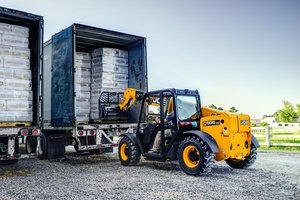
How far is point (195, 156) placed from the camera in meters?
7.36

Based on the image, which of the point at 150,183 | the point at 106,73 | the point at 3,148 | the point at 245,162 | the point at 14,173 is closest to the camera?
the point at 150,183

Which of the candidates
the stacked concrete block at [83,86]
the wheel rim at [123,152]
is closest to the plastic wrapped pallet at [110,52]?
the stacked concrete block at [83,86]

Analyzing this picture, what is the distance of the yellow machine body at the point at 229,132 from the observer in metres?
7.30

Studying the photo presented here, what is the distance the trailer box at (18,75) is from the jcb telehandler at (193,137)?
9.31 ft

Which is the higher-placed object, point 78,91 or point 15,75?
point 15,75

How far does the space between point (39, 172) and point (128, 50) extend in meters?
5.14

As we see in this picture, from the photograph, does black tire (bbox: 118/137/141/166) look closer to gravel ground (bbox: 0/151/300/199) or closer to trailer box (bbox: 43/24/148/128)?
gravel ground (bbox: 0/151/300/199)

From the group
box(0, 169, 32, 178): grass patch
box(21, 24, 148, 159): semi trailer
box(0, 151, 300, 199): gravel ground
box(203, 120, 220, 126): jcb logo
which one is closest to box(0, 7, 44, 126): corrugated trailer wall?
box(21, 24, 148, 159): semi trailer

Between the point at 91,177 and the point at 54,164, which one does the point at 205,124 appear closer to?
the point at 91,177

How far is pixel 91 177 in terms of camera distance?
24.3ft

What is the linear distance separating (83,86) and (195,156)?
4966 mm

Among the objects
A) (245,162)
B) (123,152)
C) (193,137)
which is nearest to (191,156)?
(193,137)

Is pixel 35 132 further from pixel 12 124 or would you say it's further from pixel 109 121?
pixel 109 121

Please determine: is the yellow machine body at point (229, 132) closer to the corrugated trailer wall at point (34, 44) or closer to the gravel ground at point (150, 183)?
the gravel ground at point (150, 183)
